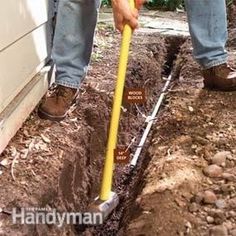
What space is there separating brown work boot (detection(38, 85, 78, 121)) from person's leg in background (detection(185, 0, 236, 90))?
2.16 feet

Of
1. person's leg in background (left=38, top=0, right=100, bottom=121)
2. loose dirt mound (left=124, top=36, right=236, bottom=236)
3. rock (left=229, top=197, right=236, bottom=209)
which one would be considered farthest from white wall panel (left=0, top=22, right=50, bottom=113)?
rock (left=229, top=197, right=236, bottom=209)

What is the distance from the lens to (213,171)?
5.88 feet

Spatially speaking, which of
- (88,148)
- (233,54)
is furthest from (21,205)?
(233,54)

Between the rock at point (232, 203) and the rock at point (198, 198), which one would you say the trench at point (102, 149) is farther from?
the rock at point (232, 203)

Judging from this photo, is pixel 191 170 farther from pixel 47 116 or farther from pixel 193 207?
pixel 47 116

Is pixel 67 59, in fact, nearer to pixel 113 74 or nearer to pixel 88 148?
pixel 88 148

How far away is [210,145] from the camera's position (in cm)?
199

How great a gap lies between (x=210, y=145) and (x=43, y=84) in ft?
3.13

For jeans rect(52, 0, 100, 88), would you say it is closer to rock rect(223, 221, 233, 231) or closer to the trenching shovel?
the trenching shovel

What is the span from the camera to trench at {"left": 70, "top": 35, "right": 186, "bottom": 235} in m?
2.13

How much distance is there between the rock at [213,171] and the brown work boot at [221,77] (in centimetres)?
71

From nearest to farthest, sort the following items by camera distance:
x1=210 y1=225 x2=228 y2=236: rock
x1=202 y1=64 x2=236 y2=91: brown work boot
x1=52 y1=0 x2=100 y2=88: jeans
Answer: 1. x1=210 y1=225 x2=228 y2=236: rock
2. x1=52 y1=0 x2=100 y2=88: jeans
3. x1=202 y1=64 x2=236 y2=91: brown work boot

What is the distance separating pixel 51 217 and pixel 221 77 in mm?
1124

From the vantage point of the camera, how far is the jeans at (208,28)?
2270 millimetres
